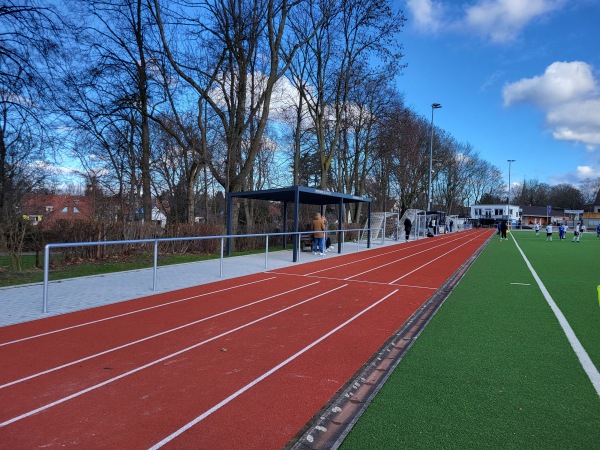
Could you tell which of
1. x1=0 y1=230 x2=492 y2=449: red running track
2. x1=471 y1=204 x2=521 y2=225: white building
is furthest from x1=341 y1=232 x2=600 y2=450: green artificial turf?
x1=471 y1=204 x2=521 y2=225: white building

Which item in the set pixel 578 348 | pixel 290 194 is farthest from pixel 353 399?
pixel 290 194

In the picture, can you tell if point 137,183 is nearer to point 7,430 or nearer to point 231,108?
point 231,108

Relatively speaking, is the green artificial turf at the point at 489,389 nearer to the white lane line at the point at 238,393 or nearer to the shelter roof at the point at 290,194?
the white lane line at the point at 238,393

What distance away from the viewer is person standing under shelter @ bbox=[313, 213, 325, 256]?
1639 cm

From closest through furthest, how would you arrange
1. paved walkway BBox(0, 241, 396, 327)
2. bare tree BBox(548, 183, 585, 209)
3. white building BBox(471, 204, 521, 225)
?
paved walkway BBox(0, 241, 396, 327)
white building BBox(471, 204, 521, 225)
bare tree BBox(548, 183, 585, 209)

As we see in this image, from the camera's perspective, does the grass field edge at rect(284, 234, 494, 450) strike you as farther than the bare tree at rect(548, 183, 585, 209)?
No

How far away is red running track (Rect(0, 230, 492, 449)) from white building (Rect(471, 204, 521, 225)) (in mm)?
92487

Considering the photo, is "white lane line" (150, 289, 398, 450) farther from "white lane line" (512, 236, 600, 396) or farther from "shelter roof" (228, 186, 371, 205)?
"shelter roof" (228, 186, 371, 205)

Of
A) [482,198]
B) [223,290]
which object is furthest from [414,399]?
[482,198]

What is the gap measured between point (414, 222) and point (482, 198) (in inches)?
3050

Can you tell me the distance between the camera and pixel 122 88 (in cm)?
1889

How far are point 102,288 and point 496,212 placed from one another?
96.9 metres

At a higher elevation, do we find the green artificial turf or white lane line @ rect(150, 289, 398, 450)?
the green artificial turf

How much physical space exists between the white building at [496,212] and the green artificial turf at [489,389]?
3611 inches
